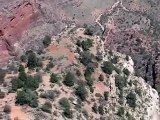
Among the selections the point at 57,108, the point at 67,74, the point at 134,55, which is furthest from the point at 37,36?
the point at 134,55

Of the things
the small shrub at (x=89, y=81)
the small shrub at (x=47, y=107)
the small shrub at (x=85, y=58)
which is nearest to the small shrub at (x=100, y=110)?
the small shrub at (x=89, y=81)

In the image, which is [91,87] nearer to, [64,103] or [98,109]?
[98,109]

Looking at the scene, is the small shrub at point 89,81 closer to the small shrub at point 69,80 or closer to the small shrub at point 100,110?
the small shrub at point 69,80

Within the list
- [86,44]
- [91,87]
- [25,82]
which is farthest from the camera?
[86,44]

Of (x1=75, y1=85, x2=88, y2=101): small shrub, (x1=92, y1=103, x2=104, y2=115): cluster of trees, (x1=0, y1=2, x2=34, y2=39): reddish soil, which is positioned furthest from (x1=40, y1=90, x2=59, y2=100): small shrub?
(x1=0, y1=2, x2=34, y2=39): reddish soil

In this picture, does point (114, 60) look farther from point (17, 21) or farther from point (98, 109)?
point (17, 21)

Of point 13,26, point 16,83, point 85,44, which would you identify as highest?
point 13,26

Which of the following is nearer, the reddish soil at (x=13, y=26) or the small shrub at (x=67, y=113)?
the small shrub at (x=67, y=113)

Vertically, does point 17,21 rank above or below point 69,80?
above

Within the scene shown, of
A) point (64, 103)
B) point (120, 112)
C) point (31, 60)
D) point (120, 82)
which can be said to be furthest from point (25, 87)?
point (120, 82)

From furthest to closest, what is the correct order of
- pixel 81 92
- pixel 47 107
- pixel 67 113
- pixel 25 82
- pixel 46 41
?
1. pixel 46 41
2. pixel 81 92
3. pixel 25 82
4. pixel 67 113
5. pixel 47 107

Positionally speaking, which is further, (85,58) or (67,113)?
(85,58)
